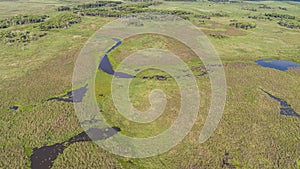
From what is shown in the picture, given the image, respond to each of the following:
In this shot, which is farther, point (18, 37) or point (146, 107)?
point (18, 37)

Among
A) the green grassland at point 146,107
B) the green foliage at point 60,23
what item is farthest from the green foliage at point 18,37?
the green foliage at point 60,23

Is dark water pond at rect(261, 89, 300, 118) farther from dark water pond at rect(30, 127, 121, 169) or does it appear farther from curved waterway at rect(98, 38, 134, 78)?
curved waterway at rect(98, 38, 134, 78)

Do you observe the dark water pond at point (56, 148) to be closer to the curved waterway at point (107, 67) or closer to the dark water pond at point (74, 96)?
the dark water pond at point (74, 96)

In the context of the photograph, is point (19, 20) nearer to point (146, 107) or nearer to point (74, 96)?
point (74, 96)

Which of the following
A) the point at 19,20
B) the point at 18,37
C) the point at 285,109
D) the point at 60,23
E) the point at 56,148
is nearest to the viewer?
the point at 56,148

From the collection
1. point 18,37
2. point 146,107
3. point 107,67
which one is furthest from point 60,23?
point 146,107

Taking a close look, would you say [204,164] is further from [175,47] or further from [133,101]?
[175,47]
